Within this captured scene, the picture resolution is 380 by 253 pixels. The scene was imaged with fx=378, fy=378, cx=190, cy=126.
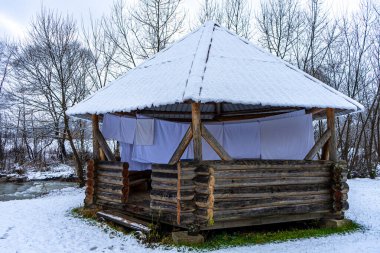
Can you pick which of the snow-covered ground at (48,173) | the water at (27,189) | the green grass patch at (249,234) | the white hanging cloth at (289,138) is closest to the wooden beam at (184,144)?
the green grass patch at (249,234)

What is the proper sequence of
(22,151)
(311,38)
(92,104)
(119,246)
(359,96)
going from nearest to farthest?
(119,246)
(92,104)
(311,38)
(359,96)
(22,151)

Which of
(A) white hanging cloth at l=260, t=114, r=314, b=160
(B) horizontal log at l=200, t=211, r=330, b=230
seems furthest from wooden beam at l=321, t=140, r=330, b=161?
(B) horizontal log at l=200, t=211, r=330, b=230

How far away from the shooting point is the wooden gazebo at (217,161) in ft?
22.7

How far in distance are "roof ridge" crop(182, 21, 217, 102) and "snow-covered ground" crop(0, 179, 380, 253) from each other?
9.04ft

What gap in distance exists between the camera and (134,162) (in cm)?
1107

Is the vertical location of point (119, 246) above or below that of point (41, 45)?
below

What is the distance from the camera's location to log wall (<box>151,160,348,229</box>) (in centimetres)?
691

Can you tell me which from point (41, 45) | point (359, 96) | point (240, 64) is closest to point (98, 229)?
point (240, 64)

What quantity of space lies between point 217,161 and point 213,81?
1.52m

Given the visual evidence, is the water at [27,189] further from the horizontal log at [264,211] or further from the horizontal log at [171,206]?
the horizontal log at [264,211]

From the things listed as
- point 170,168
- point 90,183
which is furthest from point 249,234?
point 90,183

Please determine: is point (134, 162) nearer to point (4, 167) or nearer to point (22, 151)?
point (4, 167)

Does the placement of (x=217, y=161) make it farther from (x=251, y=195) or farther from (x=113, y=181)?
(x=113, y=181)

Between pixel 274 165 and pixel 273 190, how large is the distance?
0.51 meters
